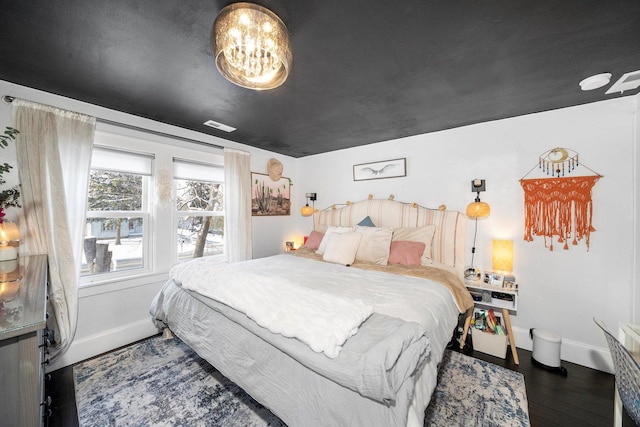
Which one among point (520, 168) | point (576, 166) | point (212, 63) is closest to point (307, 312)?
point (212, 63)

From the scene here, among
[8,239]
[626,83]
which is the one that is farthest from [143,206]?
[626,83]

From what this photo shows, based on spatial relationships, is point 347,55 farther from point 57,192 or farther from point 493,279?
point 57,192

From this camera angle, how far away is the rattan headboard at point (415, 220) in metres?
2.73

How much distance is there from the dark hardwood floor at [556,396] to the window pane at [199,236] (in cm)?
146

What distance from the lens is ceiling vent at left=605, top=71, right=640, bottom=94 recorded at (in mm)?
1662

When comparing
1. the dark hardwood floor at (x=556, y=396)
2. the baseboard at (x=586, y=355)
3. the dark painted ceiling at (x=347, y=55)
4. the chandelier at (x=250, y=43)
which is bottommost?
the dark hardwood floor at (x=556, y=396)

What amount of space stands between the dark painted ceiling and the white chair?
1.60 metres

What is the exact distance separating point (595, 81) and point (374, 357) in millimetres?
2517

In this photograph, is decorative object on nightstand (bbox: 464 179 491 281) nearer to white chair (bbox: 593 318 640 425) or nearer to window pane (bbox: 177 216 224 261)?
white chair (bbox: 593 318 640 425)

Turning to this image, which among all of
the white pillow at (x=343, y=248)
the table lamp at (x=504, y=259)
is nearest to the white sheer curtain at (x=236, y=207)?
the white pillow at (x=343, y=248)

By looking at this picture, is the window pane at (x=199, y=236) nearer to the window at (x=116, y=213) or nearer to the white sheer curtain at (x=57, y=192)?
the window at (x=116, y=213)

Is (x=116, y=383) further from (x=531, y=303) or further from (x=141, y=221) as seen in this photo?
(x=531, y=303)

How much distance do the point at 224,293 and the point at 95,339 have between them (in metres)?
1.76

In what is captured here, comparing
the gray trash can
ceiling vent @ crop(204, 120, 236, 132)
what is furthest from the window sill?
the gray trash can
